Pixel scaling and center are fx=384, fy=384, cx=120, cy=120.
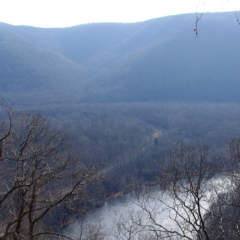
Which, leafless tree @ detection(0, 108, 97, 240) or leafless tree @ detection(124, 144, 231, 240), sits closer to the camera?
leafless tree @ detection(124, 144, 231, 240)

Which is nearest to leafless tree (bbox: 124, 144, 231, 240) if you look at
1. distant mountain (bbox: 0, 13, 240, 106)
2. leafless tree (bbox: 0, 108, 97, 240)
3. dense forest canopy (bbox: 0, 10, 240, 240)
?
leafless tree (bbox: 0, 108, 97, 240)

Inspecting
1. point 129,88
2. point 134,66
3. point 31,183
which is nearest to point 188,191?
point 31,183

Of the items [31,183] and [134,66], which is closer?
[31,183]

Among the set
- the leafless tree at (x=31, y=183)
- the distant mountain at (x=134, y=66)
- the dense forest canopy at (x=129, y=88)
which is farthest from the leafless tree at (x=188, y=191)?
the distant mountain at (x=134, y=66)

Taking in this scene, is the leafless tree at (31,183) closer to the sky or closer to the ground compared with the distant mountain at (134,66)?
closer to the ground

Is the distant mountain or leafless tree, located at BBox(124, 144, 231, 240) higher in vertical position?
the distant mountain

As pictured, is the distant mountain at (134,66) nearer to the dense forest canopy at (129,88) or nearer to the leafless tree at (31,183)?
the dense forest canopy at (129,88)

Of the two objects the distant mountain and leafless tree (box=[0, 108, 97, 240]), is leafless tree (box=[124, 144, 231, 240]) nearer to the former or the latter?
leafless tree (box=[0, 108, 97, 240])

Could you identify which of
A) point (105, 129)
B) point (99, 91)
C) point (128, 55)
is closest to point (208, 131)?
point (105, 129)

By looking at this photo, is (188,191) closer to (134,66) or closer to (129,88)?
(129,88)
